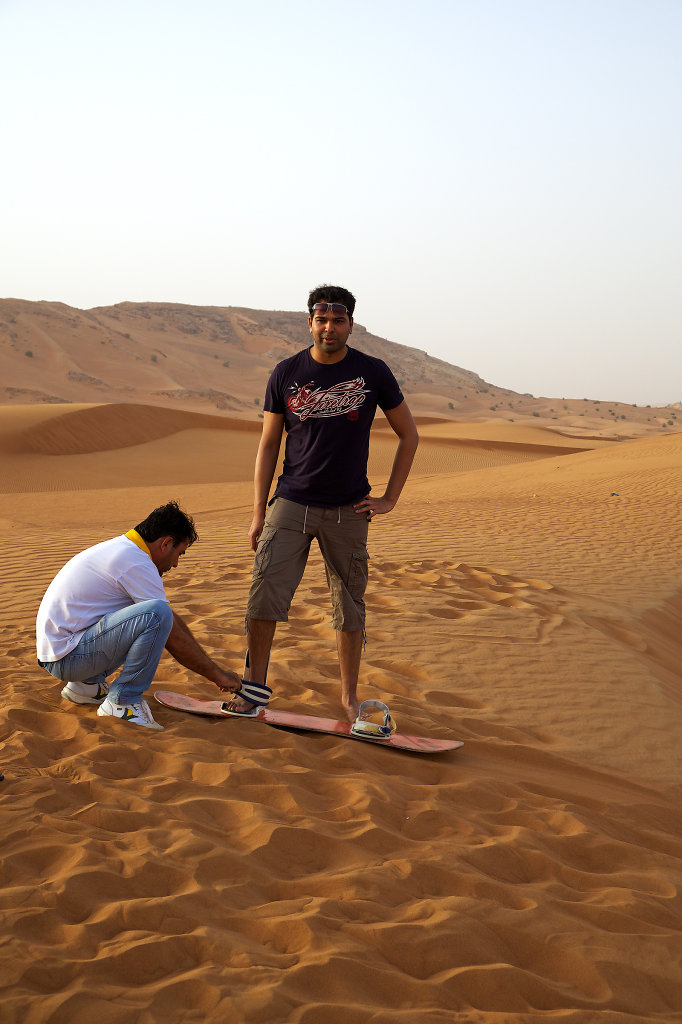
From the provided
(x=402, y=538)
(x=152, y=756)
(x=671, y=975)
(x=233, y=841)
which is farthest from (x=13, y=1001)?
(x=402, y=538)

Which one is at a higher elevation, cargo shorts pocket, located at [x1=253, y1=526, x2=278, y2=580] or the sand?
cargo shorts pocket, located at [x1=253, y1=526, x2=278, y2=580]

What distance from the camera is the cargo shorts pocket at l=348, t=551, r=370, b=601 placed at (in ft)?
13.9

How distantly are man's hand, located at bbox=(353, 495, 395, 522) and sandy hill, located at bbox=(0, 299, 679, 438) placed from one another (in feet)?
119

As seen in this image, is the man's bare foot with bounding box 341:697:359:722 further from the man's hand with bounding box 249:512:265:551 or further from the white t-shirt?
the white t-shirt

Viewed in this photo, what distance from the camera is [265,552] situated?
4.18 meters

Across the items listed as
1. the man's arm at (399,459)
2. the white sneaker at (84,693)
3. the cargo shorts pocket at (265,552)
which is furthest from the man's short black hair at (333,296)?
the white sneaker at (84,693)

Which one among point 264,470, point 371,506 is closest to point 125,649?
point 264,470

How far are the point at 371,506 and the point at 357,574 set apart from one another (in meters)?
0.36

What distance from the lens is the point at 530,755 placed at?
172 inches

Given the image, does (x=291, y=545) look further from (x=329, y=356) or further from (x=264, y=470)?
(x=329, y=356)

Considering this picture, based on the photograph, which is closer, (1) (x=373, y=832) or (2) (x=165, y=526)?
(1) (x=373, y=832)

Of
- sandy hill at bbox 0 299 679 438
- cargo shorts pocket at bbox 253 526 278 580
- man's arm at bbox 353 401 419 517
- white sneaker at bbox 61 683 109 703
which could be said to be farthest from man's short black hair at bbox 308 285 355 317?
sandy hill at bbox 0 299 679 438

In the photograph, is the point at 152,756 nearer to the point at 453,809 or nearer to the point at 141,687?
the point at 141,687

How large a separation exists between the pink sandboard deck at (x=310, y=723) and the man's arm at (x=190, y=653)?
0.21m
